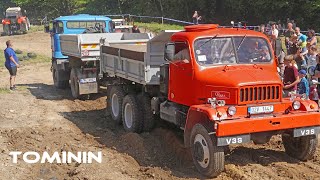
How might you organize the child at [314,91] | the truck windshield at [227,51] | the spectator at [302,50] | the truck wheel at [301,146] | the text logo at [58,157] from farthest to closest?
the spectator at [302,50] → the child at [314,91] → the text logo at [58,157] → the truck windshield at [227,51] → the truck wheel at [301,146]

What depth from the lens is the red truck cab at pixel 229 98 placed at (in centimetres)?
743

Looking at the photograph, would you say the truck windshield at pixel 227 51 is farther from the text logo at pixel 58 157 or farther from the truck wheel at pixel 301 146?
the text logo at pixel 58 157

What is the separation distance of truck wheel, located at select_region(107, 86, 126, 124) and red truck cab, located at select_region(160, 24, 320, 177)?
2858 mm

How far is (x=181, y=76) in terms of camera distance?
870 centimetres

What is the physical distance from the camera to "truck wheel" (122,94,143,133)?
10.7m

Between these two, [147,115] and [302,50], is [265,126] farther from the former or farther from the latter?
[302,50]

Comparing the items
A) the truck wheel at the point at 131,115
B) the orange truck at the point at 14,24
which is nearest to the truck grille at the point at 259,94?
the truck wheel at the point at 131,115

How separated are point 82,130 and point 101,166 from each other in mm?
3155

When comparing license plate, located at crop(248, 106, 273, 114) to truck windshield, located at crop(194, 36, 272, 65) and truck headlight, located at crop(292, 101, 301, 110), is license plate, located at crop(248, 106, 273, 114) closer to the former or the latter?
truck headlight, located at crop(292, 101, 301, 110)

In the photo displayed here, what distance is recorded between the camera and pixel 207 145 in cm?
749

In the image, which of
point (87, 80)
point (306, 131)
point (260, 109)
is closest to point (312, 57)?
point (306, 131)

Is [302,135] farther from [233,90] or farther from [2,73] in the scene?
[2,73]

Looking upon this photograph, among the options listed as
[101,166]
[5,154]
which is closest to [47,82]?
[5,154]

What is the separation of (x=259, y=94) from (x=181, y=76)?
161 cm
